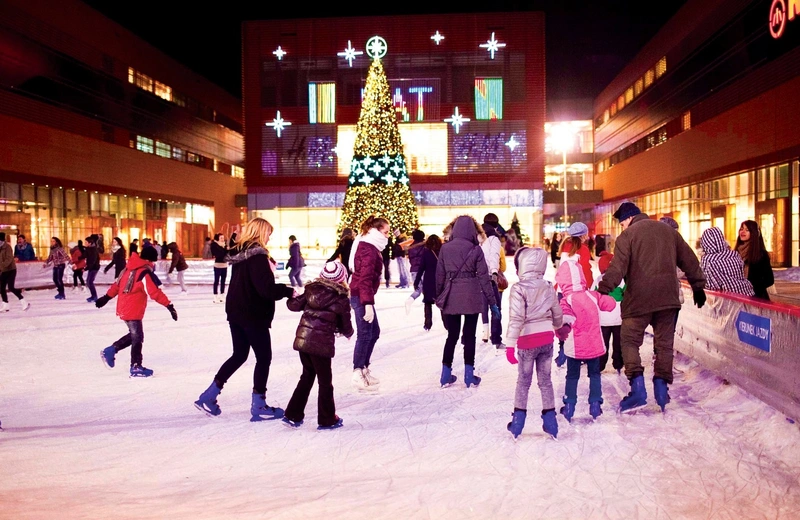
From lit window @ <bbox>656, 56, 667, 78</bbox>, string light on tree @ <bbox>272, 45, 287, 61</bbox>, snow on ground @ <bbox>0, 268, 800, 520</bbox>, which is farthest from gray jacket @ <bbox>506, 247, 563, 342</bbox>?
string light on tree @ <bbox>272, 45, 287, 61</bbox>

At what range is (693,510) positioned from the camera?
4.02 metres

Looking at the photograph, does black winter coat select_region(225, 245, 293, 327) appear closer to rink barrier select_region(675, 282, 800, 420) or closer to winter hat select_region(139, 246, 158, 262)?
winter hat select_region(139, 246, 158, 262)

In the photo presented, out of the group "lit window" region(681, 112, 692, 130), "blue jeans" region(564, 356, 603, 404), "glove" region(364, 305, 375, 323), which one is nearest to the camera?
"blue jeans" region(564, 356, 603, 404)

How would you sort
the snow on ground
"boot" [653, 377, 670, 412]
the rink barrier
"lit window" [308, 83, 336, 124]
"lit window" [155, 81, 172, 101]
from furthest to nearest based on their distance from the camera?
"lit window" [155, 81, 172, 101], "lit window" [308, 83, 336, 124], "boot" [653, 377, 670, 412], the rink barrier, the snow on ground

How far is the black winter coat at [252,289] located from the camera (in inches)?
233

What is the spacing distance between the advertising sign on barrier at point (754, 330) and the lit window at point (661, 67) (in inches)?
1537

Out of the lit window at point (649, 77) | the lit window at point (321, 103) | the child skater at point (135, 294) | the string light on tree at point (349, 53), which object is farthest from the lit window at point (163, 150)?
the child skater at point (135, 294)

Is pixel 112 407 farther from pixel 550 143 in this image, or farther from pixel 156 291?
pixel 550 143

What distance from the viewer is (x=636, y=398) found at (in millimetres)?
6270

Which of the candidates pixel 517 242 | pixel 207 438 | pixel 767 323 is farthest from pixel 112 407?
pixel 517 242

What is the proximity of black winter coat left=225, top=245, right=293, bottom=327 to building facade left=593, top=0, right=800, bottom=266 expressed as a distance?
23.4 metres

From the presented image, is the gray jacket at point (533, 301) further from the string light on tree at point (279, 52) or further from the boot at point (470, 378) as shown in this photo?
the string light on tree at point (279, 52)

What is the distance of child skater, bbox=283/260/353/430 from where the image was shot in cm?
580

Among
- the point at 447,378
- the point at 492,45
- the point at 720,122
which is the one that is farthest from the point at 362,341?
the point at 492,45
